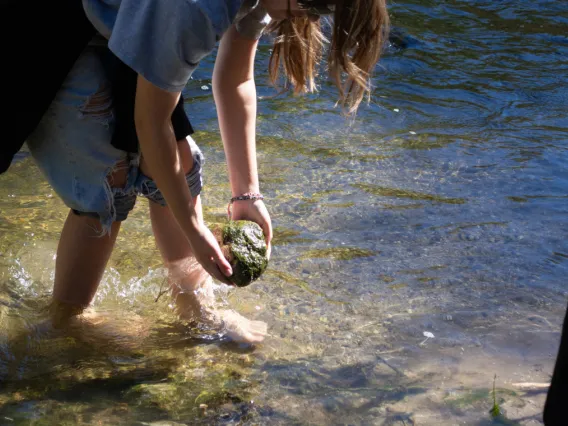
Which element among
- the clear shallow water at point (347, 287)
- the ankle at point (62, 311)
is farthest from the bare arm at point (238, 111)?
the ankle at point (62, 311)

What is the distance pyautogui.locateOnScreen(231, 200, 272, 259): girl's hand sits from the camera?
3.19 m

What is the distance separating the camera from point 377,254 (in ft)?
13.3

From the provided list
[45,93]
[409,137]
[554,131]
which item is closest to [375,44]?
[45,93]

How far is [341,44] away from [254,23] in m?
0.47

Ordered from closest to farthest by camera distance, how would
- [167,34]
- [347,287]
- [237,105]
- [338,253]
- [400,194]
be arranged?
[167,34] → [237,105] → [347,287] → [338,253] → [400,194]

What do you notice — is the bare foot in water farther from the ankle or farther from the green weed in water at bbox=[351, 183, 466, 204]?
the green weed in water at bbox=[351, 183, 466, 204]

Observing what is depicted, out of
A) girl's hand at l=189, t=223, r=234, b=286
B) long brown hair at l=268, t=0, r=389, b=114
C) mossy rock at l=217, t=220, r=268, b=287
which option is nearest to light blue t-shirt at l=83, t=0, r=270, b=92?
long brown hair at l=268, t=0, r=389, b=114

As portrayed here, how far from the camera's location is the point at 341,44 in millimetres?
2504

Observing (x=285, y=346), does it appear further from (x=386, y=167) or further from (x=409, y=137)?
(x=409, y=137)

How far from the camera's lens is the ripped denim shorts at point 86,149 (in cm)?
260

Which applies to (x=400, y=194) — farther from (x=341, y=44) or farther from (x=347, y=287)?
(x=341, y=44)

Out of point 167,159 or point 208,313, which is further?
point 208,313

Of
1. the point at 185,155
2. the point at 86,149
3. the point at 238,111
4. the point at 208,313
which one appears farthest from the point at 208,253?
the point at 208,313

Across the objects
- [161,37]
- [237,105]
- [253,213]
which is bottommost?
[253,213]
